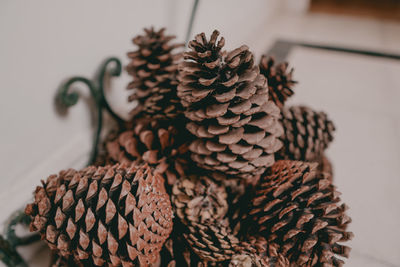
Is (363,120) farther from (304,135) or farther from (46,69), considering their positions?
(46,69)

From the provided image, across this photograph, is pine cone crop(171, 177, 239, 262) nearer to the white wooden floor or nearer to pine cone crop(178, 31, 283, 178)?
pine cone crop(178, 31, 283, 178)

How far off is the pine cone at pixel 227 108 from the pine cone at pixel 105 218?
3.2 inches

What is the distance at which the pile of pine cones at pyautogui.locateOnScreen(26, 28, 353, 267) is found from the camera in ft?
0.92

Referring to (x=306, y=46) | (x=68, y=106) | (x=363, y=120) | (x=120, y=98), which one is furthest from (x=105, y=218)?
(x=306, y=46)

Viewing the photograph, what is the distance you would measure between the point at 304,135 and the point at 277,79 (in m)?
0.09

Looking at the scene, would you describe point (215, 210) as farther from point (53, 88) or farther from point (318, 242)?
point (53, 88)

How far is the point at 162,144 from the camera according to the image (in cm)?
38

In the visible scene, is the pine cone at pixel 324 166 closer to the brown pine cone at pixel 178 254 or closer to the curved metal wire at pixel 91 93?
the brown pine cone at pixel 178 254

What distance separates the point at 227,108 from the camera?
298 mm

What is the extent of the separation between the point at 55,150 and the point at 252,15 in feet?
2.94

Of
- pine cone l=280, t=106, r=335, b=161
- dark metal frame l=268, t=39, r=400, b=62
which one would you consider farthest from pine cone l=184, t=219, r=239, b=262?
dark metal frame l=268, t=39, r=400, b=62

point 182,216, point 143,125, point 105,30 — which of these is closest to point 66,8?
point 105,30

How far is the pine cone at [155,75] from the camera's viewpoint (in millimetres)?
386

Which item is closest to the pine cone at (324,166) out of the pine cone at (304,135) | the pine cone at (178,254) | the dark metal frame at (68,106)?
the pine cone at (304,135)
